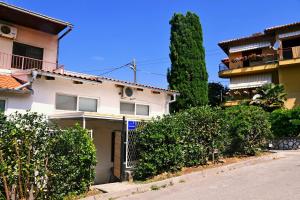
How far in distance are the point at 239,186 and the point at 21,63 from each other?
470 inches

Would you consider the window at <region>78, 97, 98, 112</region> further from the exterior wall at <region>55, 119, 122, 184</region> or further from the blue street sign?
the blue street sign

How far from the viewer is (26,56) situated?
16.7m

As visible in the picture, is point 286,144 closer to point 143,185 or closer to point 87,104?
point 87,104

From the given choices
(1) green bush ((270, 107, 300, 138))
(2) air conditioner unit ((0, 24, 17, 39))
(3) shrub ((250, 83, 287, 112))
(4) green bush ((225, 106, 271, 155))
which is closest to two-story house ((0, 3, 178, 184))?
(2) air conditioner unit ((0, 24, 17, 39))

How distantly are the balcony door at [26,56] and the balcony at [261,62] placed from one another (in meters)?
23.1

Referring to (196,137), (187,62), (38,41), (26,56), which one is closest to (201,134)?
(196,137)

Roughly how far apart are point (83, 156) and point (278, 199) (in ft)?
17.5

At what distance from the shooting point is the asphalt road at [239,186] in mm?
8164

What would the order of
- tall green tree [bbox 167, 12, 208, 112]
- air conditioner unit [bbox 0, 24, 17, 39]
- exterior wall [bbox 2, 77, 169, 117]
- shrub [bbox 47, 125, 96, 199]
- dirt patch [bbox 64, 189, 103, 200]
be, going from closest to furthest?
shrub [bbox 47, 125, 96, 199]
dirt patch [bbox 64, 189, 103, 200]
exterior wall [bbox 2, 77, 169, 117]
air conditioner unit [bbox 0, 24, 17, 39]
tall green tree [bbox 167, 12, 208, 112]

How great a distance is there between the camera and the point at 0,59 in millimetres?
15039

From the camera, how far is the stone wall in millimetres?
21438

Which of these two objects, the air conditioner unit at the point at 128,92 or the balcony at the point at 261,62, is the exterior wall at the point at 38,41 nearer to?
the air conditioner unit at the point at 128,92

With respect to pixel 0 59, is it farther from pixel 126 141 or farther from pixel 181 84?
pixel 181 84

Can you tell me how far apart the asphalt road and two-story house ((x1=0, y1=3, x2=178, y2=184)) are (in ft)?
8.34
